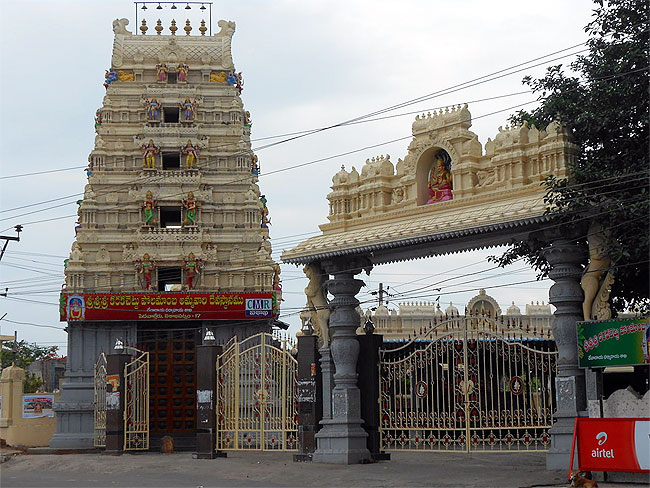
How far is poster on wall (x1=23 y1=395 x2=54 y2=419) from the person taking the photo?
34.4 meters

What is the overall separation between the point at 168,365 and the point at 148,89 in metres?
10.6

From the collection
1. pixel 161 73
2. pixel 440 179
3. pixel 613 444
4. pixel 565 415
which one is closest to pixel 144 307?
pixel 161 73

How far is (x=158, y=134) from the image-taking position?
36.2 metres

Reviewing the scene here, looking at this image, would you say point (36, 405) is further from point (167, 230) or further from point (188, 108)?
point (188, 108)

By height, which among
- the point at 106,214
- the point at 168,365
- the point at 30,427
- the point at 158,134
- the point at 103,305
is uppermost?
the point at 158,134

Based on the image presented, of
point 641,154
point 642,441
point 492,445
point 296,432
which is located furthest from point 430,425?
point 641,154

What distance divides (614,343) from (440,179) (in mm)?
4735

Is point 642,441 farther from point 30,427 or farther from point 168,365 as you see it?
point 30,427

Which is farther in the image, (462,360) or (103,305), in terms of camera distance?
(103,305)

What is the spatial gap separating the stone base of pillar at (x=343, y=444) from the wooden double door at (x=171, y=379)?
15.2 m

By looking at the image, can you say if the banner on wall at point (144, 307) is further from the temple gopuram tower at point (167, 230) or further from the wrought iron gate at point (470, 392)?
the wrought iron gate at point (470, 392)

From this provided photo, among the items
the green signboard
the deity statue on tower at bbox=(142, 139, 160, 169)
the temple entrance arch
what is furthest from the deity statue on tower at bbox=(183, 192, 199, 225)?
the green signboard

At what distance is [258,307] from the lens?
110 ft

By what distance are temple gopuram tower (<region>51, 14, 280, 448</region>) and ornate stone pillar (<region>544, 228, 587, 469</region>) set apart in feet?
62.0
